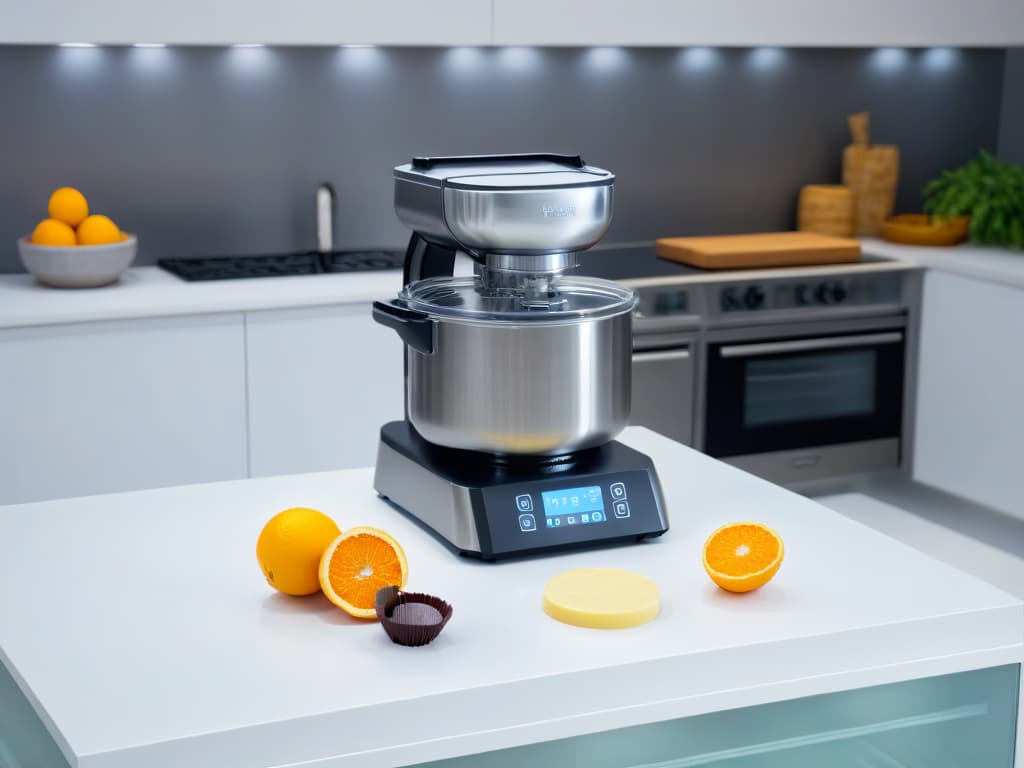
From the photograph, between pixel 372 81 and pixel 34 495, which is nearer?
pixel 34 495

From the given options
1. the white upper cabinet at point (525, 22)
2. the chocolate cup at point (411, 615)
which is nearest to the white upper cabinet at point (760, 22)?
the white upper cabinet at point (525, 22)

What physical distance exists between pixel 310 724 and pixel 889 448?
3.24m

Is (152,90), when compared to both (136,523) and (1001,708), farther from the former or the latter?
(1001,708)

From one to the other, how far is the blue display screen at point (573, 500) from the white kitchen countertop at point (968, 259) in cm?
250

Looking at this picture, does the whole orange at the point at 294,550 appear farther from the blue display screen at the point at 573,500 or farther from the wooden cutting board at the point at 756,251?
the wooden cutting board at the point at 756,251

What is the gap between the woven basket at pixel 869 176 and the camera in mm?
4297

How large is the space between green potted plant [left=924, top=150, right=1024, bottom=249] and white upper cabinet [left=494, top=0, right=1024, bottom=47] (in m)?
0.41

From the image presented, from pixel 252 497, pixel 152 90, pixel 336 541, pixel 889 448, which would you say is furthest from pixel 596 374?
pixel 889 448

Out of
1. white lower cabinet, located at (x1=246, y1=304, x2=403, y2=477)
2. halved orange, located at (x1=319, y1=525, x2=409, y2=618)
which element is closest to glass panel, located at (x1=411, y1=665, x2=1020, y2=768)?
halved orange, located at (x1=319, y1=525, x2=409, y2=618)

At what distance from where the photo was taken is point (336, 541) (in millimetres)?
1354

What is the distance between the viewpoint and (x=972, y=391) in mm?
3863

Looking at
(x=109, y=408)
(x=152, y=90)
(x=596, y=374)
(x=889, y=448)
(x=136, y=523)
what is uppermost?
(x=152, y=90)

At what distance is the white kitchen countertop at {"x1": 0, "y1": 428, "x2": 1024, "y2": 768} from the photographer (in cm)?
114

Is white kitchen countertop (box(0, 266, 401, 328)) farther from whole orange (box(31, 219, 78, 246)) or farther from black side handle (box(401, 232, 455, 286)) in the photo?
black side handle (box(401, 232, 455, 286))
